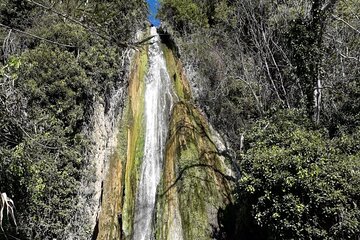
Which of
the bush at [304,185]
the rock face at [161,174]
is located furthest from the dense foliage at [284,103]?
the rock face at [161,174]

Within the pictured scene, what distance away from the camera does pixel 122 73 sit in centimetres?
1495

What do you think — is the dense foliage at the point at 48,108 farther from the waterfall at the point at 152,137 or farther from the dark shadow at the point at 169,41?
the dark shadow at the point at 169,41

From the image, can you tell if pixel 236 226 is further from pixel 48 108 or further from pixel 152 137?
pixel 48 108

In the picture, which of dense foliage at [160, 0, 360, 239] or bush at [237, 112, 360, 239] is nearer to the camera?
bush at [237, 112, 360, 239]

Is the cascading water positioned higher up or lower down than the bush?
higher up

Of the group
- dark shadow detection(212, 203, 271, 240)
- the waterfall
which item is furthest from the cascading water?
dark shadow detection(212, 203, 271, 240)

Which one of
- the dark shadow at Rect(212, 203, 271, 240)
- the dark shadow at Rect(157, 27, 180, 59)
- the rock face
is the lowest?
the dark shadow at Rect(212, 203, 271, 240)

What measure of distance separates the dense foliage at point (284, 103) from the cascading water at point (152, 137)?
4.75ft

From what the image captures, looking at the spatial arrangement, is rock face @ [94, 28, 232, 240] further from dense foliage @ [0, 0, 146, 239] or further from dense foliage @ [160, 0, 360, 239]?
dense foliage @ [0, 0, 146, 239]

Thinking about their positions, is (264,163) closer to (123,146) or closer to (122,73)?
(123,146)

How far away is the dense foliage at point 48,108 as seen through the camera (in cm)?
755

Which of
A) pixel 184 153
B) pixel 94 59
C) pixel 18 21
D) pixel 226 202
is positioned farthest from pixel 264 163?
pixel 18 21

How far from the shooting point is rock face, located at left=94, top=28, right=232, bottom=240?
1035cm

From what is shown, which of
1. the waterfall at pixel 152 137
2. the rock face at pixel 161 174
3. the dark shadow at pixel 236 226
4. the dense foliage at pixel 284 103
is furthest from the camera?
the waterfall at pixel 152 137
